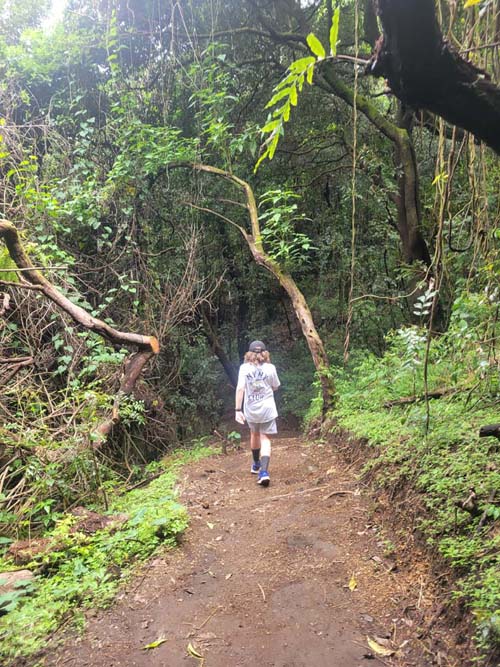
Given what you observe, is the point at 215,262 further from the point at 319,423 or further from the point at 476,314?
the point at 476,314

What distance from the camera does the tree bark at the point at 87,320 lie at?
4.44 m

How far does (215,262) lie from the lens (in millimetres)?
10945

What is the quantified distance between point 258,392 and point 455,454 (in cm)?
251

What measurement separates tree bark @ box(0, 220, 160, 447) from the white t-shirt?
4.28ft

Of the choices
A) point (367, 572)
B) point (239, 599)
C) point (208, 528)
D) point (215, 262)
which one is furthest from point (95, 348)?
point (215, 262)

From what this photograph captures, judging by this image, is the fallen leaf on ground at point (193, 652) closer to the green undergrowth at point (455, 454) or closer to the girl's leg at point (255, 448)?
the green undergrowth at point (455, 454)

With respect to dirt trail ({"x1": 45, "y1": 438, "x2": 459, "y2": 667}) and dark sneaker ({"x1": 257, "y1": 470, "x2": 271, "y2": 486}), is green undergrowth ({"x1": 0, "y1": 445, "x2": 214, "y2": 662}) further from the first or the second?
dark sneaker ({"x1": 257, "y1": 470, "x2": 271, "y2": 486})

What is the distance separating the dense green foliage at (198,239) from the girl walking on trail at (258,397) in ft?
3.76

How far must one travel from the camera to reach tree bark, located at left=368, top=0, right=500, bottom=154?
1429mm

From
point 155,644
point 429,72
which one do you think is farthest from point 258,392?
point 429,72

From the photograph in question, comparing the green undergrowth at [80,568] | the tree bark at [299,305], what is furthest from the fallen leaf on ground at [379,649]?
the tree bark at [299,305]

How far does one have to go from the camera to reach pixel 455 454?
3.26 m

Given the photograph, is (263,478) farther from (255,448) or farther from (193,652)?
(193,652)

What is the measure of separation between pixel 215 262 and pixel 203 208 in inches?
74.7
